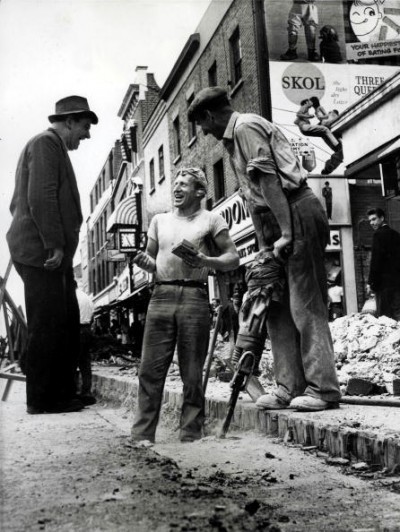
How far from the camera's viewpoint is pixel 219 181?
19734mm

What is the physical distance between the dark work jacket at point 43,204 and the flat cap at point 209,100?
84 centimetres

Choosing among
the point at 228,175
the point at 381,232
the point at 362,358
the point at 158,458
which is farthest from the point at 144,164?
the point at 158,458

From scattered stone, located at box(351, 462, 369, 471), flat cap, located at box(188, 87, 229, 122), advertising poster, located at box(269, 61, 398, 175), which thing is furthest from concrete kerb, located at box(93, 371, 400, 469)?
advertising poster, located at box(269, 61, 398, 175)

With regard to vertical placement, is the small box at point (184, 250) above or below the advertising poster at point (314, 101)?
below

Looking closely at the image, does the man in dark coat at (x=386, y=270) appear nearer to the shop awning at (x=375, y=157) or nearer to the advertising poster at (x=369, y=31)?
the shop awning at (x=375, y=157)

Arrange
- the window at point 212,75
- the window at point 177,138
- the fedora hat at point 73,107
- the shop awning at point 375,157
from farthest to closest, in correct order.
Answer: the window at point 177,138
the window at point 212,75
the shop awning at point 375,157
the fedora hat at point 73,107

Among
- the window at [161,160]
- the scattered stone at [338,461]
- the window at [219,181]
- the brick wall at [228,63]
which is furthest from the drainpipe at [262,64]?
the scattered stone at [338,461]

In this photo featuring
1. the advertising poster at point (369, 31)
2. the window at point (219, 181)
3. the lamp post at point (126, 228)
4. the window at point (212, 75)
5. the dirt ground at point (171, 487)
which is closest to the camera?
the dirt ground at point (171, 487)

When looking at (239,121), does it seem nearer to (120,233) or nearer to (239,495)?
(239,495)

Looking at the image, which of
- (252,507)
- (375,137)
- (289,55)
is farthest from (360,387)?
(289,55)

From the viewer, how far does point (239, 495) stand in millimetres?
2246

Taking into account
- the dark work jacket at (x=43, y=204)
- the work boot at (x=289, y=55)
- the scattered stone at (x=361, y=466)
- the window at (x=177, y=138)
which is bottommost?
the scattered stone at (x=361, y=466)

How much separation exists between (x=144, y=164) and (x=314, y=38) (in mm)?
6673

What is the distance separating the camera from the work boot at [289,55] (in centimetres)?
1653
